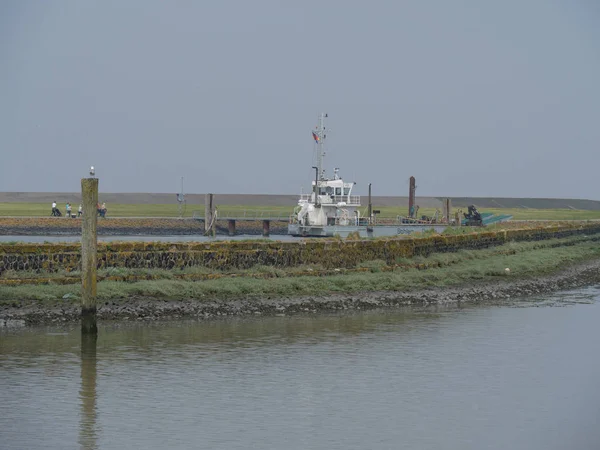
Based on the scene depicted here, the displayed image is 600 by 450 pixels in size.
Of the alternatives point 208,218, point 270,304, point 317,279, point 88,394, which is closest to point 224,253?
point 317,279

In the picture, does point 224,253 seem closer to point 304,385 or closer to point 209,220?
point 304,385

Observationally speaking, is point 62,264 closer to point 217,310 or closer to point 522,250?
point 217,310

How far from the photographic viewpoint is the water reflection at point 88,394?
16.4m

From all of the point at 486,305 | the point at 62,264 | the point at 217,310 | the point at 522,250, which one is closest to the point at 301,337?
the point at 217,310

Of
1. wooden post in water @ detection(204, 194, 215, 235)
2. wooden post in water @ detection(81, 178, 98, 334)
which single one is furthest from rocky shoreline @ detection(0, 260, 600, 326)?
wooden post in water @ detection(204, 194, 215, 235)

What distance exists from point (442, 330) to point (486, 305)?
611 centimetres

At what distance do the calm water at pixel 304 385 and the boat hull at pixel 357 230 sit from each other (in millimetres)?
32618

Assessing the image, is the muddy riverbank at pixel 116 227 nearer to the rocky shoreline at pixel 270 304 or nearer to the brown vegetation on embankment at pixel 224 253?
the brown vegetation on embankment at pixel 224 253

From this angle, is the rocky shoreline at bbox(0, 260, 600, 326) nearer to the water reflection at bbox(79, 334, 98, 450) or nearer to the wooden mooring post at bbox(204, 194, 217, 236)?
the water reflection at bbox(79, 334, 98, 450)

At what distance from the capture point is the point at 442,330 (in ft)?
89.7

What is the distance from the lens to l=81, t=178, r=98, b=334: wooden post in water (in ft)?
79.0

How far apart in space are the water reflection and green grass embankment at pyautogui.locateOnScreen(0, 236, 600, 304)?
3.32m

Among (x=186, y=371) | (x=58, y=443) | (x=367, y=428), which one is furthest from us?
(x=186, y=371)

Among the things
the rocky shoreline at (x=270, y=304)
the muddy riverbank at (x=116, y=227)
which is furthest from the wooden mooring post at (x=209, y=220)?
the rocky shoreline at (x=270, y=304)
